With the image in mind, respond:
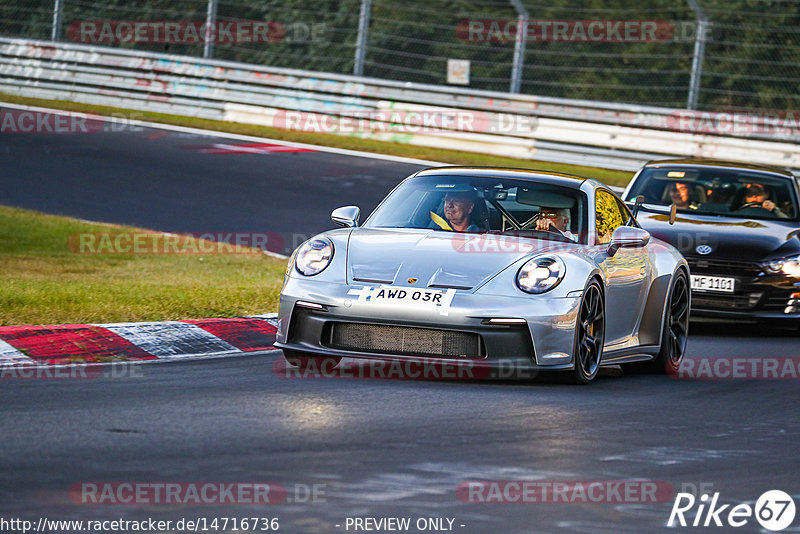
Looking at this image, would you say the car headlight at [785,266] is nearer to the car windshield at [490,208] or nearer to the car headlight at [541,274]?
the car windshield at [490,208]

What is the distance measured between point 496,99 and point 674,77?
666cm

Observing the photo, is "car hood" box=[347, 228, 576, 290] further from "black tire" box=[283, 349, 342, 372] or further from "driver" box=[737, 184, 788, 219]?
"driver" box=[737, 184, 788, 219]

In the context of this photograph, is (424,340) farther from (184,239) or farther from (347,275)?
(184,239)

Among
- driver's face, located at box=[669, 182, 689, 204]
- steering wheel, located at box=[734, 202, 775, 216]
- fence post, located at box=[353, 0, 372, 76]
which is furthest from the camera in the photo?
fence post, located at box=[353, 0, 372, 76]

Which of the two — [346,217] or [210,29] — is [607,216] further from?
[210,29]

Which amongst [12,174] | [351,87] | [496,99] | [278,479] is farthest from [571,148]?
[278,479]

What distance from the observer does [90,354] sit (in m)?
8.02

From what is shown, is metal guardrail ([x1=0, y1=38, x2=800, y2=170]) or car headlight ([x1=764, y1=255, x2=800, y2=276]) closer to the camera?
car headlight ([x1=764, y1=255, x2=800, y2=276])

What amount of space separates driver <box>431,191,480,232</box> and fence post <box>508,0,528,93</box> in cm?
1384

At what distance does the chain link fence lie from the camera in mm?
21297

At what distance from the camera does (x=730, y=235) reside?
11.5 meters

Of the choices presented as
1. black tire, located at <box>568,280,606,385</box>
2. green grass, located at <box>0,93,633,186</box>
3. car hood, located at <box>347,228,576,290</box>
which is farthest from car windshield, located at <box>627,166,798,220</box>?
green grass, located at <box>0,93,633,186</box>

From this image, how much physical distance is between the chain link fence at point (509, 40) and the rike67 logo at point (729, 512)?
12950mm

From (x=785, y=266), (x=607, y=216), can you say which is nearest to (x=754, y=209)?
(x=785, y=266)
